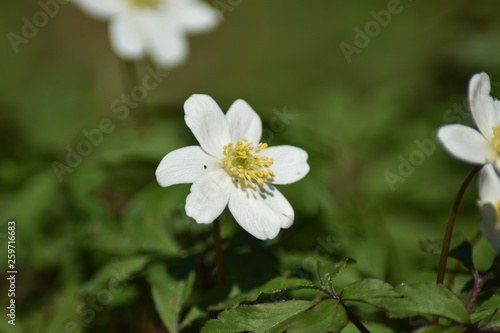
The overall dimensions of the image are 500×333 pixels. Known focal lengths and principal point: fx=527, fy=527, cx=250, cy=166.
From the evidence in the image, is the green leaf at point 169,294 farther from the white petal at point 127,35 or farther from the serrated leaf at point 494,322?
the white petal at point 127,35

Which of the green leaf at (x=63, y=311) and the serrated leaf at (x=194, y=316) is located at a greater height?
the serrated leaf at (x=194, y=316)

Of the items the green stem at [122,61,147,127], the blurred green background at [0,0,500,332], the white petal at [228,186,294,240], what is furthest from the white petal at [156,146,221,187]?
the green stem at [122,61,147,127]

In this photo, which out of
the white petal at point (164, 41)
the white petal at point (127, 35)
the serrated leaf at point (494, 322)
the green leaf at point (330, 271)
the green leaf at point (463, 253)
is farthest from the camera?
the white petal at point (164, 41)

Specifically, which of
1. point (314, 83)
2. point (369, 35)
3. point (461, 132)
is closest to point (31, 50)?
point (314, 83)

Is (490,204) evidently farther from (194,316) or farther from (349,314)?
(194,316)

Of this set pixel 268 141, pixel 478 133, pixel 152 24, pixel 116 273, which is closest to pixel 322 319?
pixel 478 133

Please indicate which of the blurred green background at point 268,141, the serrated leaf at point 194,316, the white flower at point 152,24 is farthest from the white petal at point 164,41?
the serrated leaf at point 194,316

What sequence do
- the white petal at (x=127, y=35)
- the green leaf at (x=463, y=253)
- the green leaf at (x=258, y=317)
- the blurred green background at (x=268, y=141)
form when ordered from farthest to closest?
the white petal at (x=127, y=35) < the blurred green background at (x=268, y=141) < the green leaf at (x=463, y=253) < the green leaf at (x=258, y=317)
